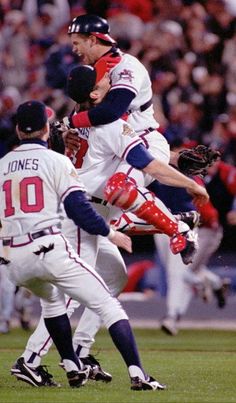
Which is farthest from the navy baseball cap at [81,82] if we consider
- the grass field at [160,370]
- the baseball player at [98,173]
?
the grass field at [160,370]

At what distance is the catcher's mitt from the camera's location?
9.02 meters

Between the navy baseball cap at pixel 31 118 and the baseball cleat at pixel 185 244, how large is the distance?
4.53ft

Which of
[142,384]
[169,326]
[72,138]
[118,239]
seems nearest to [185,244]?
[118,239]

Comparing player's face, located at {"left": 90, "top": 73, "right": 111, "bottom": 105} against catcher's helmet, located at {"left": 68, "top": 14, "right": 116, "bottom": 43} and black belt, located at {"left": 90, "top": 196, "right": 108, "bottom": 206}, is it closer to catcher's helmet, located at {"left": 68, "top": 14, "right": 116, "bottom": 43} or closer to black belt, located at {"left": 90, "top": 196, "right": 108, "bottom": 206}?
catcher's helmet, located at {"left": 68, "top": 14, "right": 116, "bottom": 43}

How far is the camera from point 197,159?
9000 millimetres

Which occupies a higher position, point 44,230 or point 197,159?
point 44,230

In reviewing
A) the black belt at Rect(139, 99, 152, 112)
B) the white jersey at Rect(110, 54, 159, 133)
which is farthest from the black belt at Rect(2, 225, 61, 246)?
the black belt at Rect(139, 99, 152, 112)

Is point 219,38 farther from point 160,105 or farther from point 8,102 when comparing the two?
point 8,102

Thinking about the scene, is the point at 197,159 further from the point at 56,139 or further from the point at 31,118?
the point at 31,118

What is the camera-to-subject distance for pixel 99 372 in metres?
8.48

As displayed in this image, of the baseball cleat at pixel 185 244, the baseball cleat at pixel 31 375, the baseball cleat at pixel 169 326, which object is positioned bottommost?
the baseball cleat at pixel 169 326

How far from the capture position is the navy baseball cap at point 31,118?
768 cm

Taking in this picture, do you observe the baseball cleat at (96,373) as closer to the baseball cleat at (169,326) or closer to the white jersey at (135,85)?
the white jersey at (135,85)

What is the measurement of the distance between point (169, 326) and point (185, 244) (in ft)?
16.5
